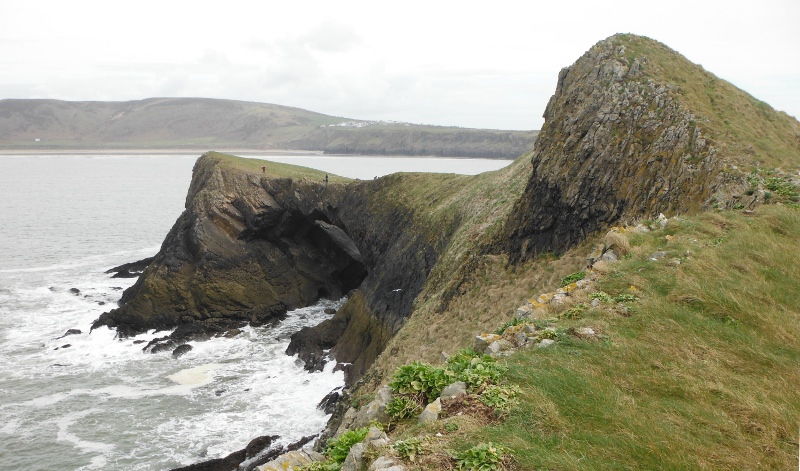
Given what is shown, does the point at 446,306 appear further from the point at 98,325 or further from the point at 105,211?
the point at 105,211

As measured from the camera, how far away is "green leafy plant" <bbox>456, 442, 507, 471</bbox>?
642 cm

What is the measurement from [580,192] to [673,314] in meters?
13.8

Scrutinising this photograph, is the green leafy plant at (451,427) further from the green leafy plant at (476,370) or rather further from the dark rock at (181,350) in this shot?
the dark rock at (181,350)

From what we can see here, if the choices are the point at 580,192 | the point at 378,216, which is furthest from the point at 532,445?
the point at 378,216

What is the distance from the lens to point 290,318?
44906 millimetres

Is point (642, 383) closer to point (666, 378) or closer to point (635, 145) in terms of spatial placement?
point (666, 378)

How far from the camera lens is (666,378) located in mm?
8242

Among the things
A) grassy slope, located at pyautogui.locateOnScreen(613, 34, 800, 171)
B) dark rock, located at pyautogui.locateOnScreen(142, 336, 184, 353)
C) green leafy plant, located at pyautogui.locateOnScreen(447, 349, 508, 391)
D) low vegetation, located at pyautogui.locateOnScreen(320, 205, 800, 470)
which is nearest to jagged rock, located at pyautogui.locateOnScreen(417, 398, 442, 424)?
low vegetation, located at pyautogui.locateOnScreen(320, 205, 800, 470)

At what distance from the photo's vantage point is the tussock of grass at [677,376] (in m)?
6.61

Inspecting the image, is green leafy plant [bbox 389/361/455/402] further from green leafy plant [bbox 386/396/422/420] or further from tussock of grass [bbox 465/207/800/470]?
tussock of grass [bbox 465/207/800/470]

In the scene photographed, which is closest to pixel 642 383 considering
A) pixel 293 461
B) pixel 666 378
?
pixel 666 378

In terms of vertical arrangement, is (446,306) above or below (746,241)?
below

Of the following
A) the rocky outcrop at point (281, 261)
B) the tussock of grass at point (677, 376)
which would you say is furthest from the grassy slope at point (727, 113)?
the rocky outcrop at point (281, 261)

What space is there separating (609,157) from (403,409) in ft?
57.9
